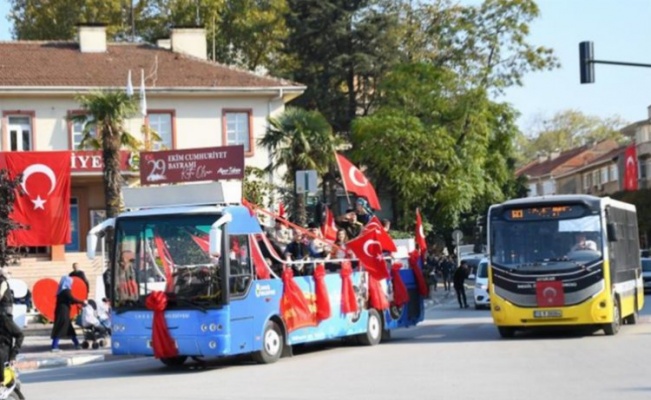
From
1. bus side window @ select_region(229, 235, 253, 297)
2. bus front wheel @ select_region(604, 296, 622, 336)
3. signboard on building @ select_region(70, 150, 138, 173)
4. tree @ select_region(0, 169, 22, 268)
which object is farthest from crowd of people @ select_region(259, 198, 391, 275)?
signboard on building @ select_region(70, 150, 138, 173)

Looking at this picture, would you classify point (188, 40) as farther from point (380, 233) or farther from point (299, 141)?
point (380, 233)

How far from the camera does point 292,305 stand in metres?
22.6

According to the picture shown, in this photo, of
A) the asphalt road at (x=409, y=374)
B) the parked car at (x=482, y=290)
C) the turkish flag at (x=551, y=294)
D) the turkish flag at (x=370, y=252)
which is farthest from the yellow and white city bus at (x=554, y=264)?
the parked car at (x=482, y=290)

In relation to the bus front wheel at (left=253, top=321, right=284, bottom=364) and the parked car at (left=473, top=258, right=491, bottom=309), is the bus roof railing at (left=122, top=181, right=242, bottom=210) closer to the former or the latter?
the bus front wheel at (left=253, top=321, right=284, bottom=364)

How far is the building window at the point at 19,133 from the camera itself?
5353cm

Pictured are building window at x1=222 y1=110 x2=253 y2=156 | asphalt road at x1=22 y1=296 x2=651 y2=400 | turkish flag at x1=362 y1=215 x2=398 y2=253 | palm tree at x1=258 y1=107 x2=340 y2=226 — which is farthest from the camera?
building window at x1=222 y1=110 x2=253 y2=156

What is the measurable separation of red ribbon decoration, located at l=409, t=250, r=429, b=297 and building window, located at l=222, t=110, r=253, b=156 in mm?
29074

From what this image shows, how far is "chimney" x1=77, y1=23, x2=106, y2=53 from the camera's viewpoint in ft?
188

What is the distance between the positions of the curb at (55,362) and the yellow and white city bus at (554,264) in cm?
826

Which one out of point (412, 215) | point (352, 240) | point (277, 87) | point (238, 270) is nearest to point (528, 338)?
point (352, 240)

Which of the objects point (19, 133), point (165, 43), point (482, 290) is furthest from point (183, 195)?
point (165, 43)

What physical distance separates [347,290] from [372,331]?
1592 millimetres

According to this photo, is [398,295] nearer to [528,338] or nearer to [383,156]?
[528,338]

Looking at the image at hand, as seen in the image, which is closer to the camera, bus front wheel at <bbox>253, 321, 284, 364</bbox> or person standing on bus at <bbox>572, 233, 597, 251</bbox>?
bus front wheel at <bbox>253, 321, 284, 364</bbox>
